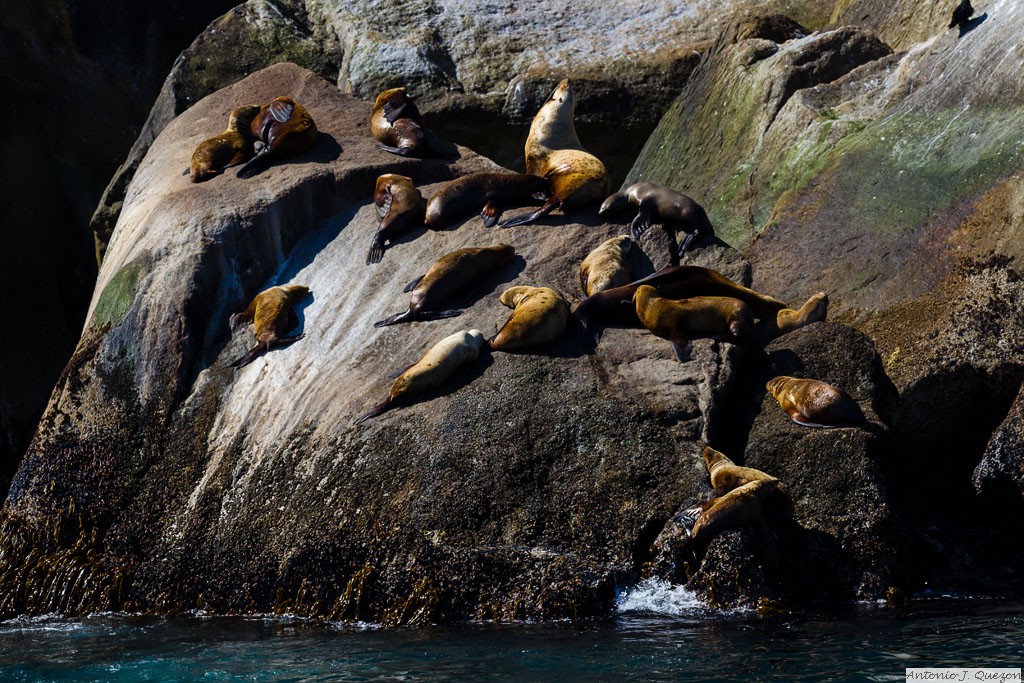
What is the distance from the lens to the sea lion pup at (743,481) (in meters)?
5.46

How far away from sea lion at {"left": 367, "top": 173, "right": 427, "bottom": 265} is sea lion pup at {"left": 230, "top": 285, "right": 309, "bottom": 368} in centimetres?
56

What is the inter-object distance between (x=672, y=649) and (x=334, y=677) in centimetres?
125

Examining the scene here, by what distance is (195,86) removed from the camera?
40.3 feet

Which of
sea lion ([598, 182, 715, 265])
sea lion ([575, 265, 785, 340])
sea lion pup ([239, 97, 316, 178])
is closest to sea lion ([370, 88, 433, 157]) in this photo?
sea lion pup ([239, 97, 316, 178])

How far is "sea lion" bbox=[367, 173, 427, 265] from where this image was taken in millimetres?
8094

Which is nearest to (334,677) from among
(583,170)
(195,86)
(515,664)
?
(515,664)

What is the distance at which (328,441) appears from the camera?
21.6ft

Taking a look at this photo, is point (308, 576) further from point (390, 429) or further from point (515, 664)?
point (515, 664)

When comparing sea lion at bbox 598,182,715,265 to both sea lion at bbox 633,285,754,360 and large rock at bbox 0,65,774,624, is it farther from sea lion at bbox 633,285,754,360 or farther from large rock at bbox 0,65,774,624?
sea lion at bbox 633,285,754,360

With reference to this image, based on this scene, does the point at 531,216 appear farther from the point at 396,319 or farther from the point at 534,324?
the point at 534,324

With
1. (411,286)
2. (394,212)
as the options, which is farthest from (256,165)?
(411,286)

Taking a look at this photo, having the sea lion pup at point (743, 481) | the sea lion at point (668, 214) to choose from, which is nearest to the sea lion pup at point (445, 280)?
the sea lion at point (668, 214)

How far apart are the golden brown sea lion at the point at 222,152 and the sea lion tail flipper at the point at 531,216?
2.31 m

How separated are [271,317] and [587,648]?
3703 millimetres
